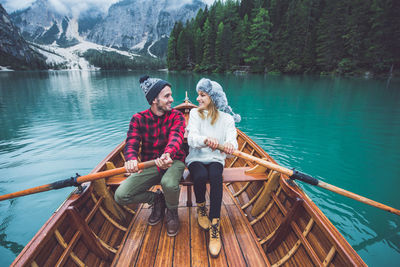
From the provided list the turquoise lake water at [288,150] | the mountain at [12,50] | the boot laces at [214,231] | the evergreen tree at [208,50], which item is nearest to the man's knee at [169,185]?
the boot laces at [214,231]

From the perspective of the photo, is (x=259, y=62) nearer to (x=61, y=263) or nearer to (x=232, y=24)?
(x=232, y=24)

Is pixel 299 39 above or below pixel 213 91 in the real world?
above

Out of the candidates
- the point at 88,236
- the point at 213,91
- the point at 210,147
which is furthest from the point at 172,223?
the point at 213,91

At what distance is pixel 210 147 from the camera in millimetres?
2617

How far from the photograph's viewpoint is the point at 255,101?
53.6 feet

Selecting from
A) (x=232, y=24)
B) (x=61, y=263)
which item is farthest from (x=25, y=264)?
(x=232, y=24)

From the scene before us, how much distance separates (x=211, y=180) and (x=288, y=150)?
602 cm

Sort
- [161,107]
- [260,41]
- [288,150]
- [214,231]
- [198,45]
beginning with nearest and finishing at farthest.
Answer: [214,231] < [161,107] < [288,150] < [260,41] < [198,45]

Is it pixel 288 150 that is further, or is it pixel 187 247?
pixel 288 150

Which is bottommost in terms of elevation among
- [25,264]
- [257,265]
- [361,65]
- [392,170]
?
[392,170]

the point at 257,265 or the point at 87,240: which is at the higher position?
the point at 87,240

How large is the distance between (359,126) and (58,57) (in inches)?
8365

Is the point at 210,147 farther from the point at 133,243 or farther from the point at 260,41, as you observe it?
the point at 260,41

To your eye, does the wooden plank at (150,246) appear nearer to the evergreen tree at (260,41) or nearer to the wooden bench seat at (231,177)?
the wooden bench seat at (231,177)
